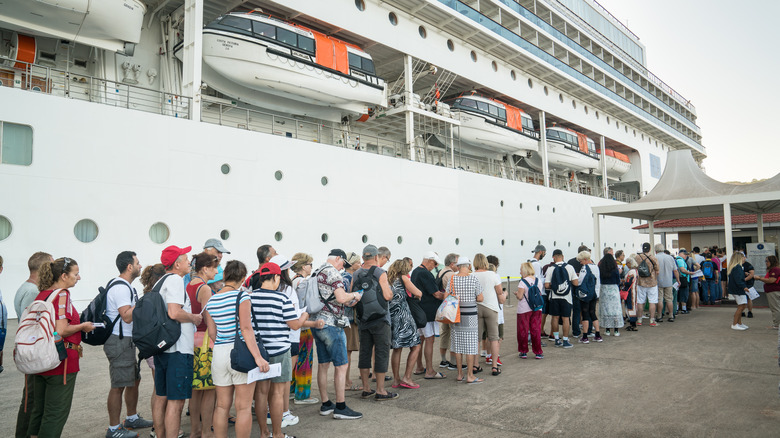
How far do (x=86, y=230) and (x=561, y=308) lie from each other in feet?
A: 27.7

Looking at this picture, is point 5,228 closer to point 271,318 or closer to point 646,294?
point 271,318

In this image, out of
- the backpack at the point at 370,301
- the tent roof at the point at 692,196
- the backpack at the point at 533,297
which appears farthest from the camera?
the tent roof at the point at 692,196

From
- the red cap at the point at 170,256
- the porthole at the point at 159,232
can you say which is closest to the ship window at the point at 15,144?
the porthole at the point at 159,232

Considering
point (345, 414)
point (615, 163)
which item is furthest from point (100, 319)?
point (615, 163)

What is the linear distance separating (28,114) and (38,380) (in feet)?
21.6

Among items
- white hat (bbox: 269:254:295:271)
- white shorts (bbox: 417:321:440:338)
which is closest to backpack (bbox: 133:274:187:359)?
white hat (bbox: 269:254:295:271)

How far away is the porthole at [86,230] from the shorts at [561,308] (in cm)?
822

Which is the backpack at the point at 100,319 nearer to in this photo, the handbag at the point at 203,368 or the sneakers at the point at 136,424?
the handbag at the point at 203,368

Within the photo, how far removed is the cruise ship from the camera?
27.2 ft

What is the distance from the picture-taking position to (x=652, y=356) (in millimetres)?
6371

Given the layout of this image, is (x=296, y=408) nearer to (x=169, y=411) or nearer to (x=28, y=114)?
(x=169, y=411)

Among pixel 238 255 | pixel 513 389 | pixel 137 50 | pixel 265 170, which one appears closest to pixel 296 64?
pixel 265 170

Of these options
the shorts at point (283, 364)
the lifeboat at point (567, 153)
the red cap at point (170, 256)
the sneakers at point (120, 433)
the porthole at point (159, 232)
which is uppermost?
the lifeboat at point (567, 153)

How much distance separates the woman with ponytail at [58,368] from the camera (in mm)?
3305
